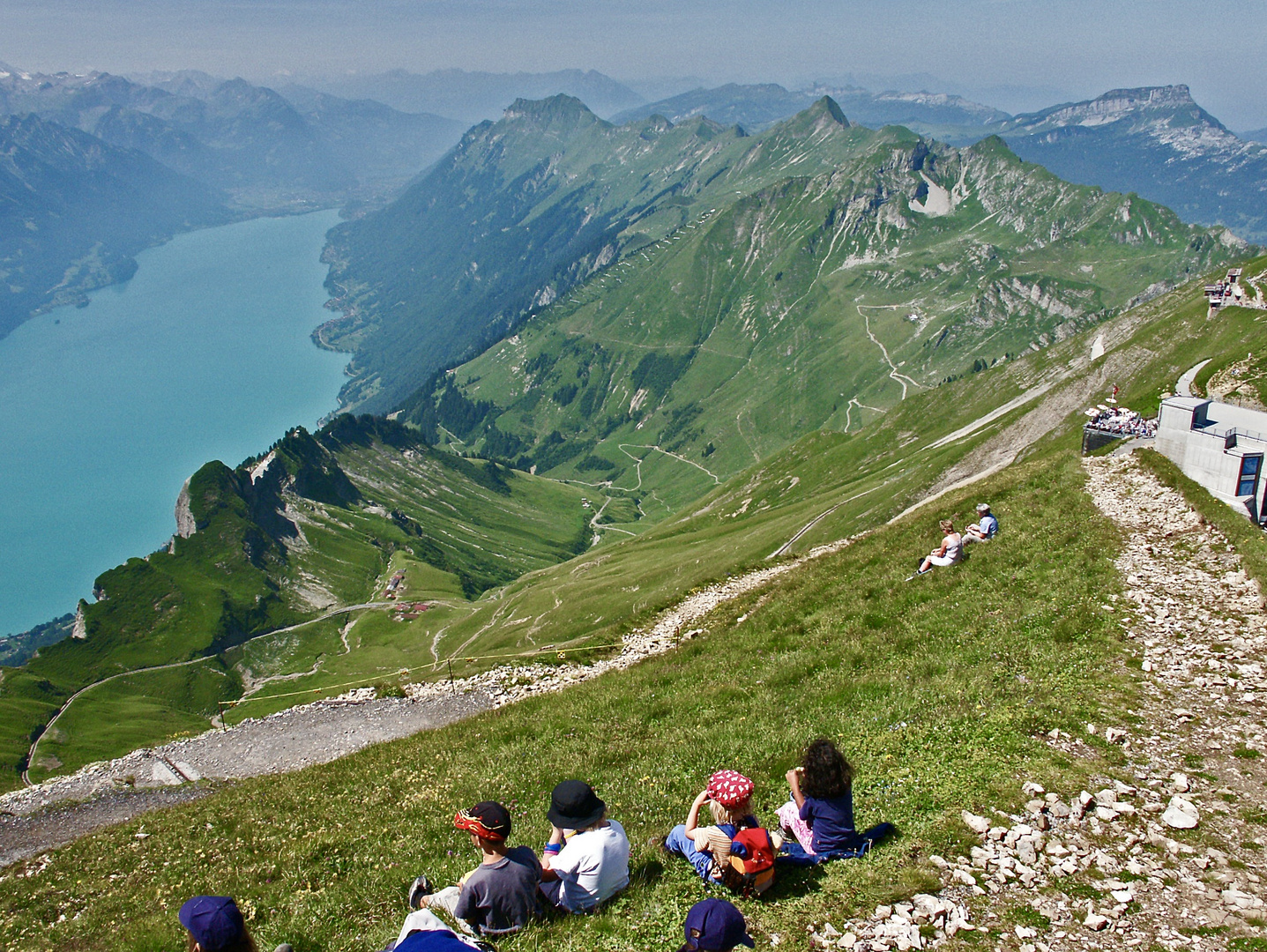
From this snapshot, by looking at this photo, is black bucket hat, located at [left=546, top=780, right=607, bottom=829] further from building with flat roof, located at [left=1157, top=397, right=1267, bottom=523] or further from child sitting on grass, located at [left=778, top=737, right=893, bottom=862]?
building with flat roof, located at [left=1157, top=397, right=1267, bottom=523]

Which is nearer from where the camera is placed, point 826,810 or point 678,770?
point 826,810

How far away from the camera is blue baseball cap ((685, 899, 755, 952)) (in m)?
9.20

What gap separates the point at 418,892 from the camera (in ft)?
40.6

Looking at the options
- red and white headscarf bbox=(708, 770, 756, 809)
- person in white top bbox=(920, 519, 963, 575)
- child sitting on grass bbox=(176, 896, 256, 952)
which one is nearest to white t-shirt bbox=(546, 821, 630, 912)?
red and white headscarf bbox=(708, 770, 756, 809)

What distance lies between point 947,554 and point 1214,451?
67.7ft

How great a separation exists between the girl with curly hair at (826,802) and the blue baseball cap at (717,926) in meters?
3.52

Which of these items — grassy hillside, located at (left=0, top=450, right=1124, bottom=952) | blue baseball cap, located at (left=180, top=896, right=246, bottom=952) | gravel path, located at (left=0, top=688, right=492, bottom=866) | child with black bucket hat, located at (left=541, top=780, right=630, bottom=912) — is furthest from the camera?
gravel path, located at (left=0, top=688, right=492, bottom=866)

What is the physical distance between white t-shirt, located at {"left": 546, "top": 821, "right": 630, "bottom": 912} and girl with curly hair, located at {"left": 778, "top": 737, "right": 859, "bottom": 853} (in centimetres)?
327

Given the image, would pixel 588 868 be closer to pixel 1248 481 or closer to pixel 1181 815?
pixel 1181 815

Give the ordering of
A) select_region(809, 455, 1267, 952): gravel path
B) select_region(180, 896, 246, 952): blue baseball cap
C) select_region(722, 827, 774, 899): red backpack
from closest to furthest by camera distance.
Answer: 1. select_region(180, 896, 246, 952): blue baseball cap
2. select_region(809, 455, 1267, 952): gravel path
3. select_region(722, 827, 774, 899): red backpack

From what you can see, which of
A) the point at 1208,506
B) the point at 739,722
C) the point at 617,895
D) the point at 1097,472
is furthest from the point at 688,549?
the point at 617,895

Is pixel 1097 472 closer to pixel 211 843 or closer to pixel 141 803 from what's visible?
pixel 211 843

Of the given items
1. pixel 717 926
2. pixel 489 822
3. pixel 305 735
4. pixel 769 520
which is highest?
pixel 717 926

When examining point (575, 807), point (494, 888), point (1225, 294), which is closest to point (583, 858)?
point (575, 807)
